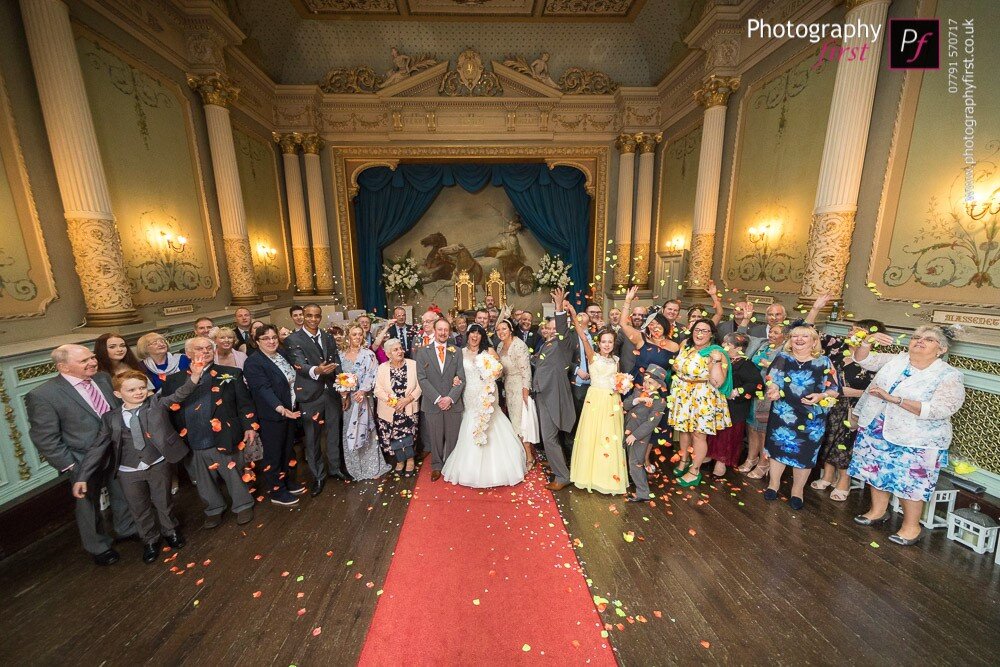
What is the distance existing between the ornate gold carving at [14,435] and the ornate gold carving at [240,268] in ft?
12.8

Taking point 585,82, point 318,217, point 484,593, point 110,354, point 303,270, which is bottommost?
point 484,593

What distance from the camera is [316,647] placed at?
2.32 meters

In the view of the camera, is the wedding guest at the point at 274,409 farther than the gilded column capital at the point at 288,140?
No

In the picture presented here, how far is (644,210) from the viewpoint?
9500mm

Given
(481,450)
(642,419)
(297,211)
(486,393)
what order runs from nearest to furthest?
(642,419), (486,393), (481,450), (297,211)

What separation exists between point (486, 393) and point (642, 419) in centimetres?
162

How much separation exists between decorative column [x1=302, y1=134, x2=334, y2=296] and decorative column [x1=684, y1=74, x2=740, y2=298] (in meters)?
8.68

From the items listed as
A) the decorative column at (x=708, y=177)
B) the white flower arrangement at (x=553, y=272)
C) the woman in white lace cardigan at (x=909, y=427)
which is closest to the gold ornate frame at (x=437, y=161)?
the white flower arrangement at (x=553, y=272)

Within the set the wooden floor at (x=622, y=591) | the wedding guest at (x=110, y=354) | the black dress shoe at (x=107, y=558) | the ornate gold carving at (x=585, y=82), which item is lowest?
the wooden floor at (x=622, y=591)

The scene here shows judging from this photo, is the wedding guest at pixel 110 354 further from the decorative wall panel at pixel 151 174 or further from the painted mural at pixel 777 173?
the painted mural at pixel 777 173

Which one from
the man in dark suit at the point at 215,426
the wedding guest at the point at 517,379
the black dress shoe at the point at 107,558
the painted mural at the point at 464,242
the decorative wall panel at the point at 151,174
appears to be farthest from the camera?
the painted mural at the point at 464,242

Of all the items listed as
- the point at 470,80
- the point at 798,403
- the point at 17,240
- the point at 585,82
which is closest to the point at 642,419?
the point at 798,403

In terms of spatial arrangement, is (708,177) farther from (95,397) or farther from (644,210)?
(95,397)

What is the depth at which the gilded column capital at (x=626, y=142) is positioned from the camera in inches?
364
